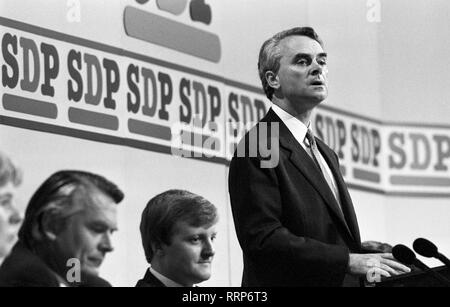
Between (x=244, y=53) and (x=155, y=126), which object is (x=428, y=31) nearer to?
(x=244, y=53)

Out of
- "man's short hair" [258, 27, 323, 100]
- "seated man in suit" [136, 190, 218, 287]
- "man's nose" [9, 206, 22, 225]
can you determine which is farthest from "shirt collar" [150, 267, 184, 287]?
"man's short hair" [258, 27, 323, 100]

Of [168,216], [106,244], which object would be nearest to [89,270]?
[106,244]

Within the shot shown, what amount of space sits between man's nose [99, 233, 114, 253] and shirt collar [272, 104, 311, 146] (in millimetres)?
808

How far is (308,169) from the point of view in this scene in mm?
3998

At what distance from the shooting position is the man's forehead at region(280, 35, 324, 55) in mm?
4141

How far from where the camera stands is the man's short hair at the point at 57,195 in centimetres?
411

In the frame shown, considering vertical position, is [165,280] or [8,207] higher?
[8,207]

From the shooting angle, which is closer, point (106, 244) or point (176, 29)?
point (106, 244)

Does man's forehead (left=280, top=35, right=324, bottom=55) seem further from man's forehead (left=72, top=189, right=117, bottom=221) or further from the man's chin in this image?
the man's chin

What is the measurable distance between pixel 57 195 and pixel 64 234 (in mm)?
155

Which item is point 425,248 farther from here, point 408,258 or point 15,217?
point 15,217

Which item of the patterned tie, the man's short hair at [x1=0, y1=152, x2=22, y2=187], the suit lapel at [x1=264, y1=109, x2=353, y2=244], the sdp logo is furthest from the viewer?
→ the sdp logo
